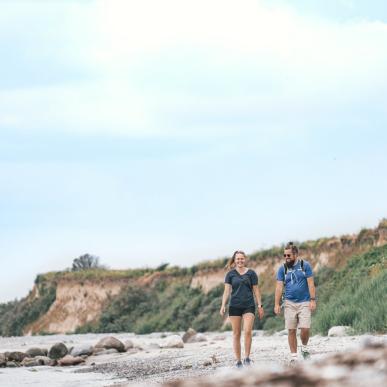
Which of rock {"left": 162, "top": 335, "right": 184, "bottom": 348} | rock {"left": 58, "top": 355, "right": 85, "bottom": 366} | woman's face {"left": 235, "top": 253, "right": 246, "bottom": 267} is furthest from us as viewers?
rock {"left": 162, "top": 335, "right": 184, "bottom": 348}

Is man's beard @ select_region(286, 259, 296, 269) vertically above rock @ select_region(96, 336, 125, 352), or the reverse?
man's beard @ select_region(286, 259, 296, 269)

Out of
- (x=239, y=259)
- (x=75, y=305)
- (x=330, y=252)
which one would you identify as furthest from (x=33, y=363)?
(x=75, y=305)

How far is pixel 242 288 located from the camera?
14.0 m

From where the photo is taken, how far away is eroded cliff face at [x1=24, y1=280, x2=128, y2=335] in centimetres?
6875

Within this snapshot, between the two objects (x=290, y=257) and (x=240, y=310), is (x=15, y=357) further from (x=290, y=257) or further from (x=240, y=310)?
(x=290, y=257)

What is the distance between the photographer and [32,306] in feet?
250

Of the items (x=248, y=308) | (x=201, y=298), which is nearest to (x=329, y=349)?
(x=248, y=308)

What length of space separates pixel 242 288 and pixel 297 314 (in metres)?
1.09

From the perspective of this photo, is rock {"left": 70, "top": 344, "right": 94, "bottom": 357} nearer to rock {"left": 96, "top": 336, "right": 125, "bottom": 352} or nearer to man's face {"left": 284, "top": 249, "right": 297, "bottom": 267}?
rock {"left": 96, "top": 336, "right": 125, "bottom": 352}

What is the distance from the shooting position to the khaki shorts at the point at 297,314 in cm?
1421

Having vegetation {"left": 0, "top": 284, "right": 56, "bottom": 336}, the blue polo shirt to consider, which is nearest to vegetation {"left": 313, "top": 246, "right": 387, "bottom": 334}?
the blue polo shirt

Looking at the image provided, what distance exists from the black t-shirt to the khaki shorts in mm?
674

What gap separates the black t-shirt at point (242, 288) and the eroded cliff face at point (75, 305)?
176 ft

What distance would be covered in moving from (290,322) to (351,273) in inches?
816
